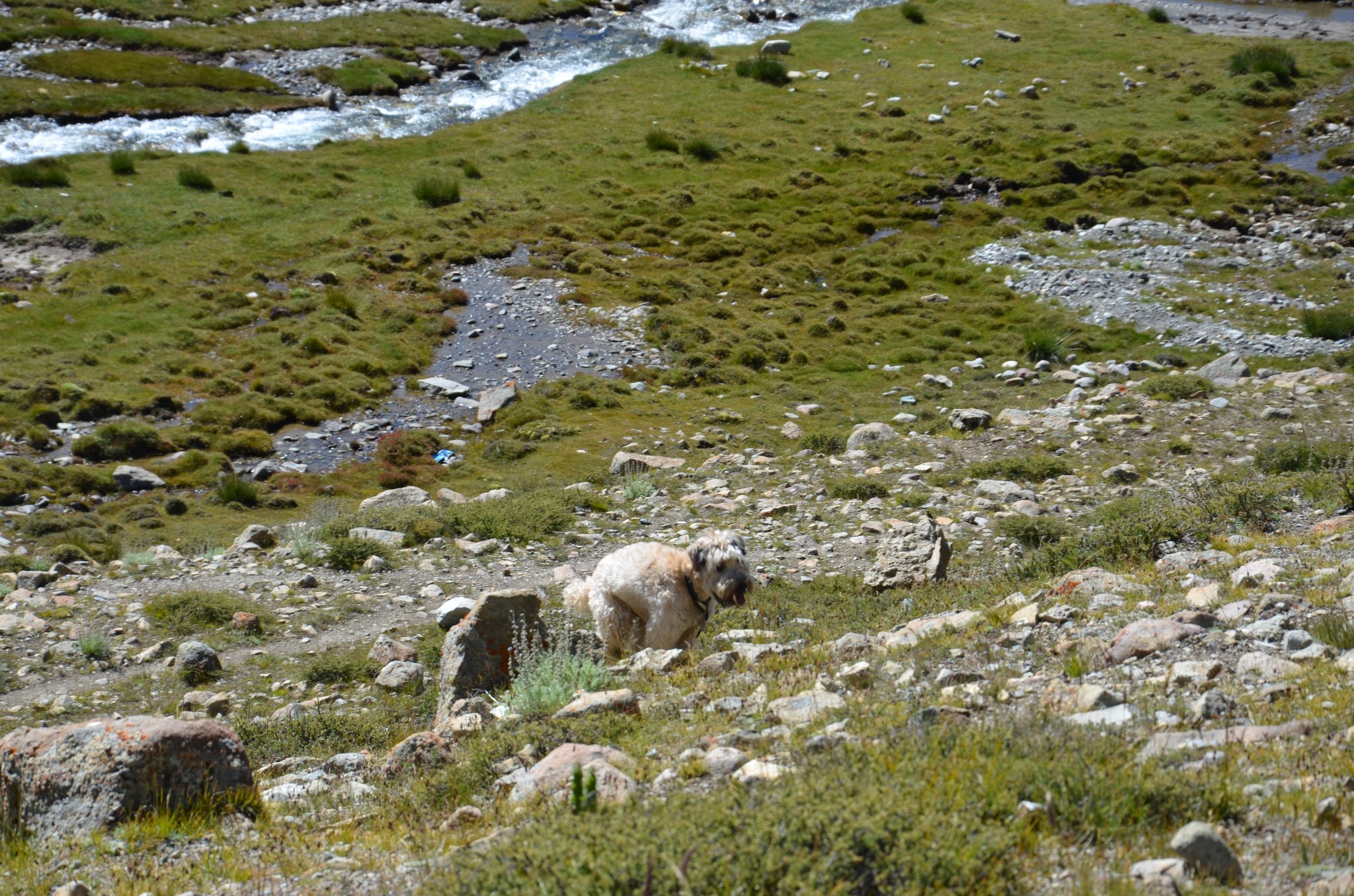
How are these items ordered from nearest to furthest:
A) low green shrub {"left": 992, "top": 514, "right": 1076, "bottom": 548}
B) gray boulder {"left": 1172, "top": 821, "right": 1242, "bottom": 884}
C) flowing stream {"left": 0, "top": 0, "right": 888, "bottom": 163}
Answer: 1. gray boulder {"left": 1172, "top": 821, "right": 1242, "bottom": 884}
2. low green shrub {"left": 992, "top": 514, "right": 1076, "bottom": 548}
3. flowing stream {"left": 0, "top": 0, "right": 888, "bottom": 163}

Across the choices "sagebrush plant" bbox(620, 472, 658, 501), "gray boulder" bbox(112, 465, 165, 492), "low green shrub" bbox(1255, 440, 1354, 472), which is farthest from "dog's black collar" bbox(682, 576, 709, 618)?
"gray boulder" bbox(112, 465, 165, 492)

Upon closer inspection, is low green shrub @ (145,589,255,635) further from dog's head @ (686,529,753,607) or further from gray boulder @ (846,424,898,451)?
gray boulder @ (846,424,898,451)

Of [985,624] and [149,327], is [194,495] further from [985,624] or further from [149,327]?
[985,624]

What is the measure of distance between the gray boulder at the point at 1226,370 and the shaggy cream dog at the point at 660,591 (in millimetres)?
13013

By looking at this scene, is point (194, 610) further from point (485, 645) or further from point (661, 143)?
point (661, 143)

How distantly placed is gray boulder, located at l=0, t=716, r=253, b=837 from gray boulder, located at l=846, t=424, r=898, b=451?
39.1 ft

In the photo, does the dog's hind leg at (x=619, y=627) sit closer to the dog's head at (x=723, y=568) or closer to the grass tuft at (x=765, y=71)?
the dog's head at (x=723, y=568)

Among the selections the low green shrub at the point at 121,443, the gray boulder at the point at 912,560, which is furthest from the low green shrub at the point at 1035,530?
the low green shrub at the point at 121,443

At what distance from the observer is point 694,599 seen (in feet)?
27.0

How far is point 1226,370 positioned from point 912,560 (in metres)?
11.4

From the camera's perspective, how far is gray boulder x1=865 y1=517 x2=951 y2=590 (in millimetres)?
9836

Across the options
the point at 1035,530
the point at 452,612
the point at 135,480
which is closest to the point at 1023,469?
the point at 1035,530

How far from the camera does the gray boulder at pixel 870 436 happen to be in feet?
52.6

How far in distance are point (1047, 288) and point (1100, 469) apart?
506 inches
